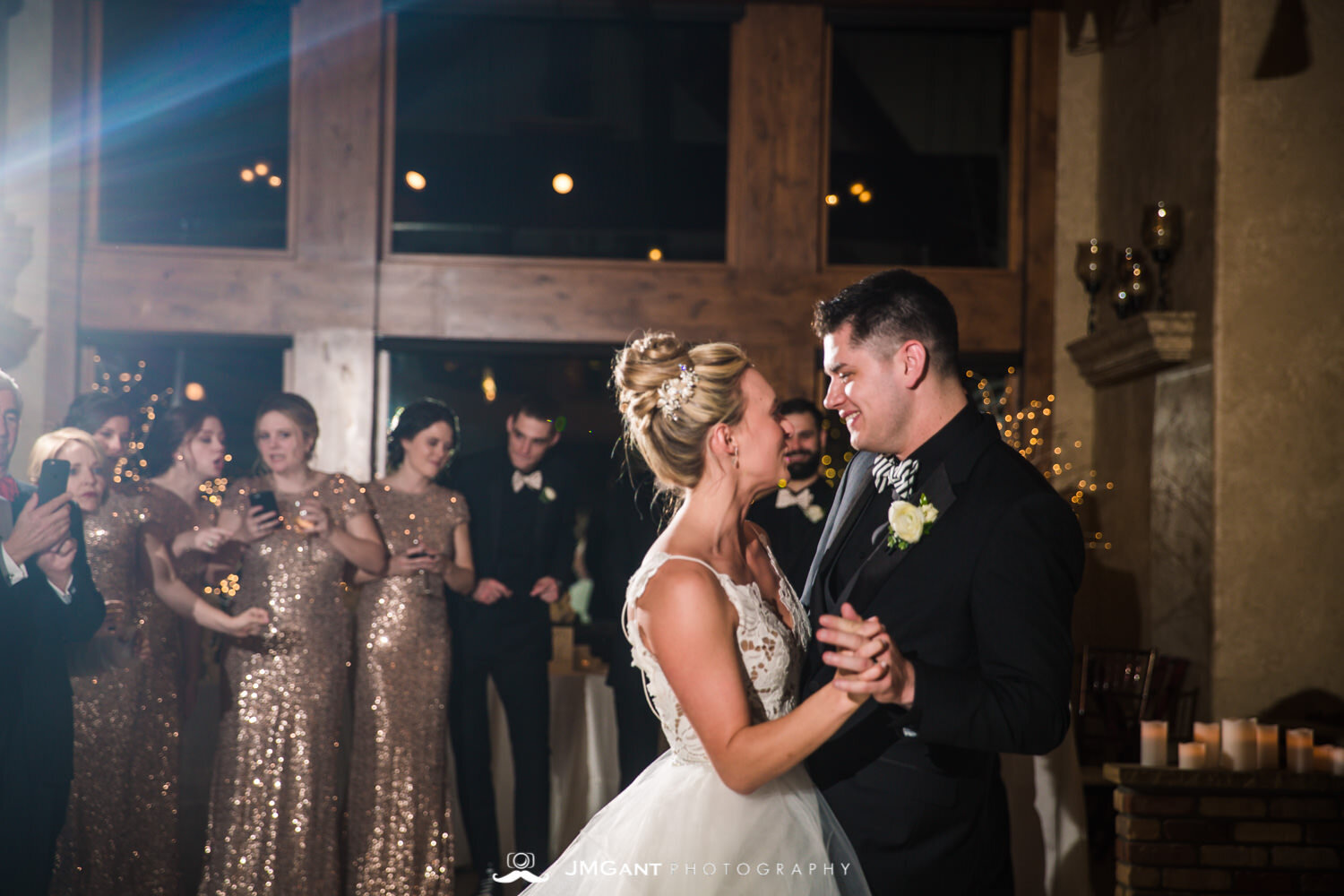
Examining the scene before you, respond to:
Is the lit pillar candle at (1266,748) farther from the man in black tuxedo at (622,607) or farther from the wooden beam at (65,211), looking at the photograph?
the wooden beam at (65,211)

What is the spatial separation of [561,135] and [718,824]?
577 cm

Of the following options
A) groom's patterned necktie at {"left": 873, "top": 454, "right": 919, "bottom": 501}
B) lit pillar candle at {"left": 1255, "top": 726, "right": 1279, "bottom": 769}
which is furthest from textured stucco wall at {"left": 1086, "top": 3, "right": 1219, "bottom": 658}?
groom's patterned necktie at {"left": 873, "top": 454, "right": 919, "bottom": 501}

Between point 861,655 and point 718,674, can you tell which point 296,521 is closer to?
point 718,674

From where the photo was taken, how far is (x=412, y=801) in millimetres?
4004

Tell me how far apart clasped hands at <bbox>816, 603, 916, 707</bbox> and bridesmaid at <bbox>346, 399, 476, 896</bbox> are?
9.59 ft

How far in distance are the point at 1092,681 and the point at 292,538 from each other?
12.2 ft

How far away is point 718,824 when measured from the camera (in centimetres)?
180

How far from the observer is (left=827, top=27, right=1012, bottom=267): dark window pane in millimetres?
6840

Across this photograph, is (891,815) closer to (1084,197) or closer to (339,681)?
(339,681)

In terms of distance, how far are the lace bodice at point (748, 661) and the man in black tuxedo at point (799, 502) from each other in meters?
1.99

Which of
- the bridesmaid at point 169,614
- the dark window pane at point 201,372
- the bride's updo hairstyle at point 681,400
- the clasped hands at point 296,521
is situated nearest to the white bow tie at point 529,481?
the clasped hands at point 296,521

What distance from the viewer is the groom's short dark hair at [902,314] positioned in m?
1.87

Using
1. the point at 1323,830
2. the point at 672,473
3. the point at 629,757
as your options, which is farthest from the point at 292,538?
the point at 1323,830

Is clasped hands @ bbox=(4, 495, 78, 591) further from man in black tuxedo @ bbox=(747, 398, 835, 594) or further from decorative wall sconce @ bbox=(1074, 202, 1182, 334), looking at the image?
decorative wall sconce @ bbox=(1074, 202, 1182, 334)
